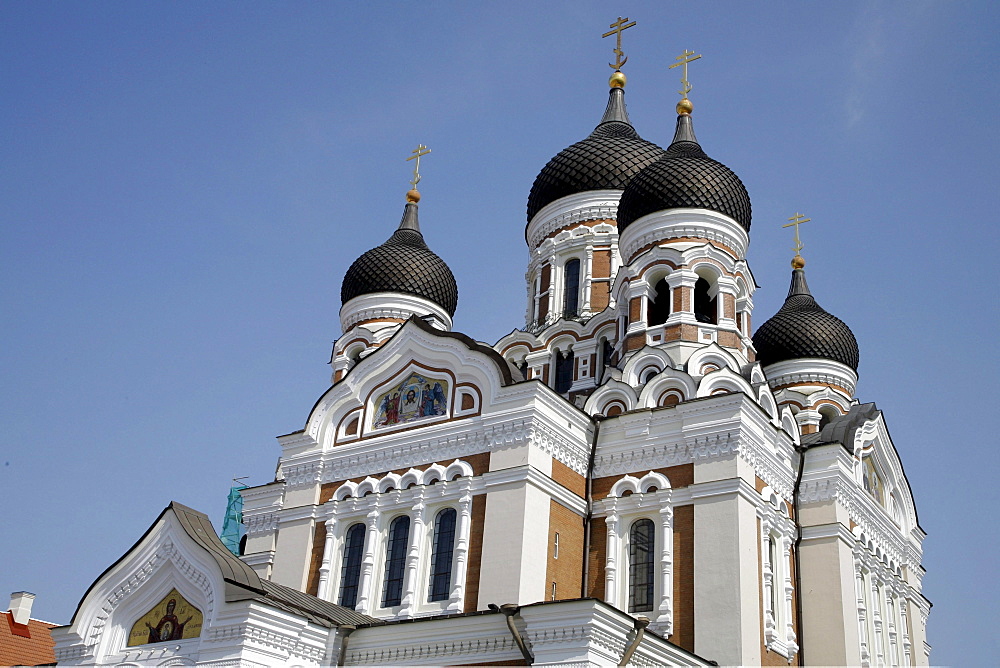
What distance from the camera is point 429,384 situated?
1566 centimetres

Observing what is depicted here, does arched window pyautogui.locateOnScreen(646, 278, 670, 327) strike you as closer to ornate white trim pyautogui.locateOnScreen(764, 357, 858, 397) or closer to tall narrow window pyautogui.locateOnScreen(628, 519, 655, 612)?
tall narrow window pyautogui.locateOnScreen(628, 519, 655, 612)

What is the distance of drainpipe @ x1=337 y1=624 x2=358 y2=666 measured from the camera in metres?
12.6

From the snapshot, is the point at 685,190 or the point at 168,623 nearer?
the point at 168,623

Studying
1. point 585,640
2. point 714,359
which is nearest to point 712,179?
point 714,359

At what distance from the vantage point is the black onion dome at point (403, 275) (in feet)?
69.5

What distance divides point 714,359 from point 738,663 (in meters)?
4.70

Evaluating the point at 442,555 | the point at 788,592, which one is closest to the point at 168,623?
the point at 442,555

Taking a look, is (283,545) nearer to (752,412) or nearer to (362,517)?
(362,517)

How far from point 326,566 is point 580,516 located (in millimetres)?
3558

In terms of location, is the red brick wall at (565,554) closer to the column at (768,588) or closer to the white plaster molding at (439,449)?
the white plaster molding at (439,449)

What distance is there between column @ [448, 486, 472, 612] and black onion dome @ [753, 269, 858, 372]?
8.91 metres

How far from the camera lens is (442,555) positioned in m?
14.4

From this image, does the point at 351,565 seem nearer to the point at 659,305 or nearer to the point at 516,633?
the point at 516,633

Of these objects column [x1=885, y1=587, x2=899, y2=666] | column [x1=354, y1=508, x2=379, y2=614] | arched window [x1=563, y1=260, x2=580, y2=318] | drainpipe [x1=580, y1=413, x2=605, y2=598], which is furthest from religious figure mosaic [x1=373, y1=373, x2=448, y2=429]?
column [x1=885, y1=587, x2=899, y2=666]
